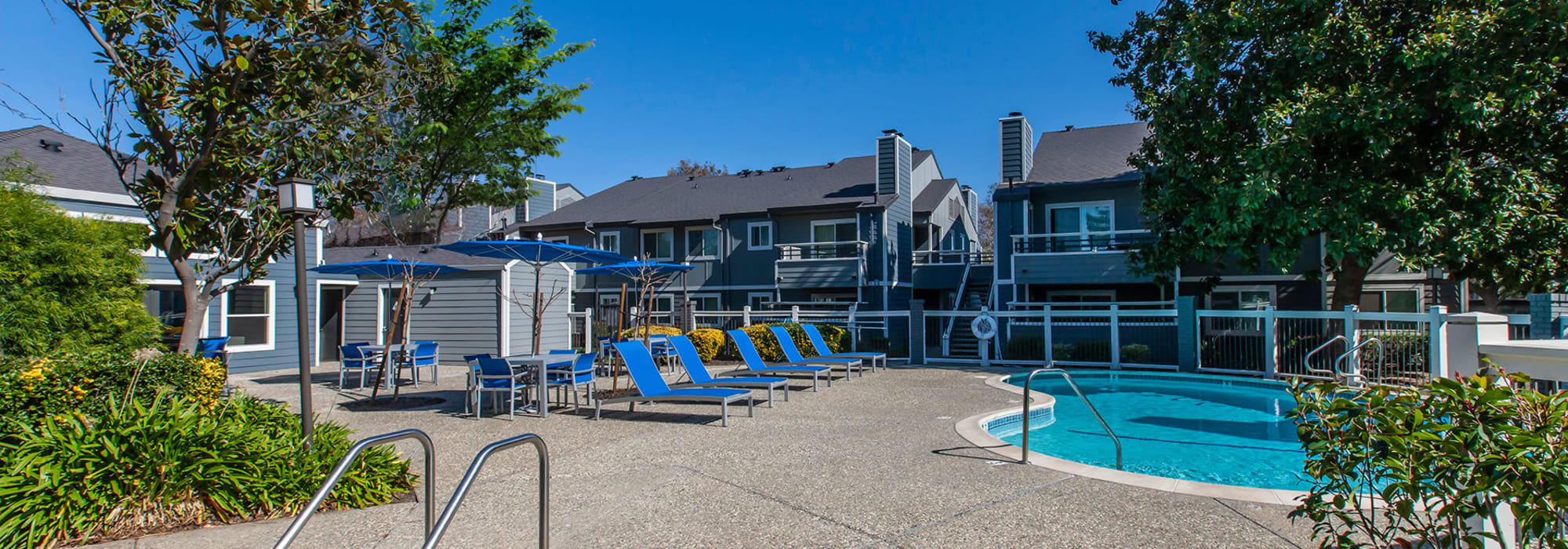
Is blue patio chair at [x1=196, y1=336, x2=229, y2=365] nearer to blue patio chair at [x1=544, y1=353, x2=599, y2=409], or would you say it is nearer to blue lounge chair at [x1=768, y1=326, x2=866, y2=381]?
blue patio chair at [x1=544, y1=353, x2=599, y2=409]

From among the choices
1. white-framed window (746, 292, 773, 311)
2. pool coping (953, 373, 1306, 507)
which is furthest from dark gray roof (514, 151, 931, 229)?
pool coping (953, 373, 1306, 507)

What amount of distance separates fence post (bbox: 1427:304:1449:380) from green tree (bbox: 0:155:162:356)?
15620mm

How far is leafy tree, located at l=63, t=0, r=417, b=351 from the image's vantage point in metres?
7.55

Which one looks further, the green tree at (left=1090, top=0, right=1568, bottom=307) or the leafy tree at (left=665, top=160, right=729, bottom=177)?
the leafy tree at (left=665, top=160, right=729, bottom=177)

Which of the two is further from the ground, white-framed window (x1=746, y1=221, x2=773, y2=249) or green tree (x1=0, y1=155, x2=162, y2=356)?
white-framed window (x1=746, y1=221, x2=773, y2=249)

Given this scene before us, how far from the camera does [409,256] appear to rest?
1991 cm

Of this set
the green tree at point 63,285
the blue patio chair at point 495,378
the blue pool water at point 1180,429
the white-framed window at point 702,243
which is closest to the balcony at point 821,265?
the white-framed window at point 702,243

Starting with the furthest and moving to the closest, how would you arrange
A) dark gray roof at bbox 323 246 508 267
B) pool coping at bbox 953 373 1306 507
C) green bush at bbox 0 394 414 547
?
dark gray roof at bbox 323 246 508 267 < pool coping at bbox 953 373 1306 507 < green bush at bbox 0 394 414 547

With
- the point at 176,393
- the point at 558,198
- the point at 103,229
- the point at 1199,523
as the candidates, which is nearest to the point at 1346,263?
the point at 1199,523

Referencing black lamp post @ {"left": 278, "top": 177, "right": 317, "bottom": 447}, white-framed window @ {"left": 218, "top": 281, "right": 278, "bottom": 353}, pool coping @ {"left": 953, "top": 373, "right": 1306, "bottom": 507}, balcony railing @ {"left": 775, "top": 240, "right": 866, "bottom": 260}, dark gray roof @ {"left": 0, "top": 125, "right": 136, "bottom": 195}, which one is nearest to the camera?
pool coping @ {"left": 953, "top": 373, "right": 1306, "bottom": 507}

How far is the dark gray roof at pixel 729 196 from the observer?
93.9 feet

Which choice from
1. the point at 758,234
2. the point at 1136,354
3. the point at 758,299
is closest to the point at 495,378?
the point at 1136,354

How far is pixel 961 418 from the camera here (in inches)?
378

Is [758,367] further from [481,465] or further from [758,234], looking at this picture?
[758,234]
